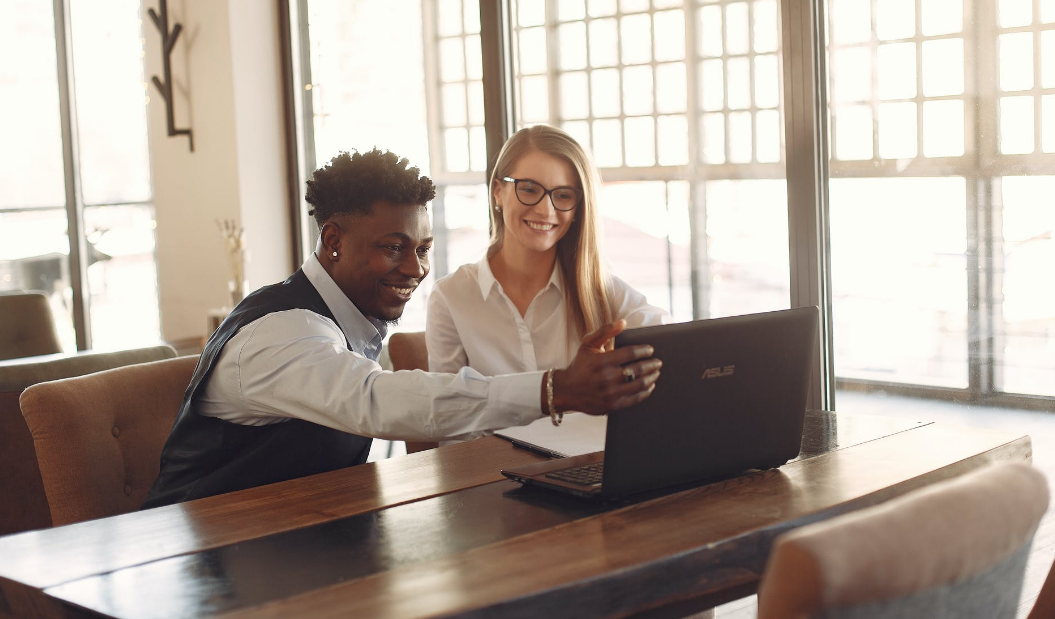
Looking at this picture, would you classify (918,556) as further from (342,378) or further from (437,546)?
(342,378)

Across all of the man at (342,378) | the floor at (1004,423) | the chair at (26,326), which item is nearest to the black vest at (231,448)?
the man at (342,378)

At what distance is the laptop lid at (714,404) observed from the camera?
139 cm

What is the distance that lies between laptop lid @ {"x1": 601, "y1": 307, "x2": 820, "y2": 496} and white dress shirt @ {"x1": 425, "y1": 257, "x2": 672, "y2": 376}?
2.90 feet

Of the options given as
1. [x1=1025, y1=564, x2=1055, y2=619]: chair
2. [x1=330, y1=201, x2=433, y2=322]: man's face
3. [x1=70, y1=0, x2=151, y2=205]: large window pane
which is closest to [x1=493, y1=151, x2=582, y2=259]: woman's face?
[x1=330, y1=201, x2=433, y2=322]: man's face

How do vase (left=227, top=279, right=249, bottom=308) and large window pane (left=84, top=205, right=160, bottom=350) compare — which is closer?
vase (left=227, top=279, right=249, bottom=308)

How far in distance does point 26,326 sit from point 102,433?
6.96ft

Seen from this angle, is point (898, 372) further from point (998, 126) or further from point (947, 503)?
point (947, 503)

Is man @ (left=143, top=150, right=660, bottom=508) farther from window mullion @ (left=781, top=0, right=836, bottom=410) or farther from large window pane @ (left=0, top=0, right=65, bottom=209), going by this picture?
large window pane @ (left=0, top=0, right=65, bottom=209)

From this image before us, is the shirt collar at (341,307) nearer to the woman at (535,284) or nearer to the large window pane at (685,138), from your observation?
the woman at (535,284)

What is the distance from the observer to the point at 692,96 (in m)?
3.12

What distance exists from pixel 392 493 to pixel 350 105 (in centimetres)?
302

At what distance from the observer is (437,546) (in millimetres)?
1271

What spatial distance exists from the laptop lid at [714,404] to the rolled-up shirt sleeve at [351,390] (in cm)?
18

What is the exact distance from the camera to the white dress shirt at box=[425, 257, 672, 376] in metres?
2.41
